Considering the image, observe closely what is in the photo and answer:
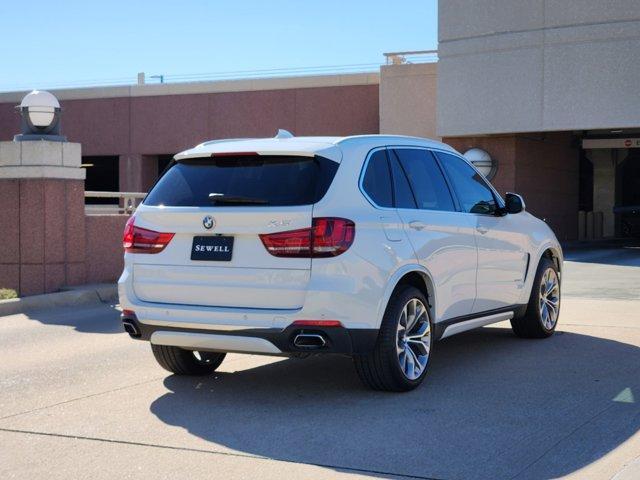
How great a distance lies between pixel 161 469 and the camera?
17.4ft

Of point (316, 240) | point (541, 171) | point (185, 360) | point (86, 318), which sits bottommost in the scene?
point (86, 318)

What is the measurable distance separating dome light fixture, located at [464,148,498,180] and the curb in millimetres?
17192

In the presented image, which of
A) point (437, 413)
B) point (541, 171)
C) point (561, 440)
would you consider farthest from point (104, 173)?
point (561, 440)

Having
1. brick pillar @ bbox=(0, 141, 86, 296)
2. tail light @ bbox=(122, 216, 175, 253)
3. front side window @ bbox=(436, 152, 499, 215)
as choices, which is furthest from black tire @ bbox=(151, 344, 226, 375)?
brick pillar @ bbox=(0, 141, 86, 296)

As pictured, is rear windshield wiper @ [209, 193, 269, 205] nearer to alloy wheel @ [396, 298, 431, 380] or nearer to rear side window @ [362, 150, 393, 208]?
rear side window @ [362, 150, 393, 208]

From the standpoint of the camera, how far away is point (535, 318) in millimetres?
9586

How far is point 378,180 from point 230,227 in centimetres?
118

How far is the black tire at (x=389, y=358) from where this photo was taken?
267 inches

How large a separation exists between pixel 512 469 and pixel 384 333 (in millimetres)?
1726

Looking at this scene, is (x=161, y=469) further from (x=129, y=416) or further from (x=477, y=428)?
(x=477, y=428)

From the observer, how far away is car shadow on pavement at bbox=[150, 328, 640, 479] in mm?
5488

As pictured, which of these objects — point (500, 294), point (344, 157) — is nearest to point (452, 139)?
point (500, 294)

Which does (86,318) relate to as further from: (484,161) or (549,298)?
(484,161)

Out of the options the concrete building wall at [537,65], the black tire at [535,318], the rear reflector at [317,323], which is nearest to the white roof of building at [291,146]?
the rear reflector at [317,323]
